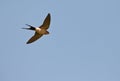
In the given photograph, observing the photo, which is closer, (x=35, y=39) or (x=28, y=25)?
(x=28, y=25)

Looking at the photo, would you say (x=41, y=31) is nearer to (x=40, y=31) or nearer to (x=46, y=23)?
(x=40, y=31)

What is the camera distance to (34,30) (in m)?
28.6

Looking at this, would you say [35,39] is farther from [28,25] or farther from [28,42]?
[28,25]

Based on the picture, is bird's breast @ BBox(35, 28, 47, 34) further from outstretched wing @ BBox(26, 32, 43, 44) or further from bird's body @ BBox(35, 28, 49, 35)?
outstretched wing @ BBox(26, 32, 43, 44)

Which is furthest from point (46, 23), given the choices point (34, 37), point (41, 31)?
point (34, 37)

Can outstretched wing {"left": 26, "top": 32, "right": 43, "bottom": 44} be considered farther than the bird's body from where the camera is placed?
Yes

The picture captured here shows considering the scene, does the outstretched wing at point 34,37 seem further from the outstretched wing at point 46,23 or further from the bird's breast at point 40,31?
the outstretched wing at point 46,23

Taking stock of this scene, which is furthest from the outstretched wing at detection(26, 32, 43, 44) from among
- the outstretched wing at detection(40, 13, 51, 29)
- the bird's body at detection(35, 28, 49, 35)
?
the outstretched wing at detection(40, 13, 51, 29)

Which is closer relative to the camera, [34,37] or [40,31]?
[40,31]

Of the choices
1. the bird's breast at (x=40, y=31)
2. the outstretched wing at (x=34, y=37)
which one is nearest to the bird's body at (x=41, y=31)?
the bird's breast at (x=40, y=31)

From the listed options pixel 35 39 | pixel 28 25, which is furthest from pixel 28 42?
pixel 28 25

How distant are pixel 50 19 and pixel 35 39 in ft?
6.04

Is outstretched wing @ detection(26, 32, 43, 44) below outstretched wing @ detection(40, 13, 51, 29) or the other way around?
below

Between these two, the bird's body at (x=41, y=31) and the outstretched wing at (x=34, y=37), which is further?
Result: the outstretched wing at (x=34, y=37)
